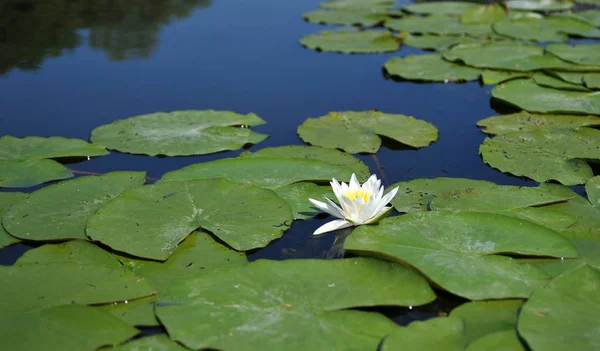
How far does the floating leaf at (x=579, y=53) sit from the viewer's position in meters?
4.14

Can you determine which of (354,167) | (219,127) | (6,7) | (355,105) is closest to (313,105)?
(355,105)

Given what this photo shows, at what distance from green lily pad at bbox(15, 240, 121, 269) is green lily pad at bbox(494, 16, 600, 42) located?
4.00 meters

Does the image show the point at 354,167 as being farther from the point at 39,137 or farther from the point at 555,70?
the point at 555,70

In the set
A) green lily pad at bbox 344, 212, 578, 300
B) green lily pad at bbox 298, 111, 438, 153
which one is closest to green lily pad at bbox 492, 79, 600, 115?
green lily pad at bbox 298, 111, 438, 153

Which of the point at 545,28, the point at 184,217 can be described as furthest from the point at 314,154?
the point at 545,28

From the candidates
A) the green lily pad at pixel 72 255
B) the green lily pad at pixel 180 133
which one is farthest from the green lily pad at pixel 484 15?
the green lily pad at pixel 72 255

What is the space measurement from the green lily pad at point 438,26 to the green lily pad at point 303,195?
127 inches

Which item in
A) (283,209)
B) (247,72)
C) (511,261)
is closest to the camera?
(511,261)

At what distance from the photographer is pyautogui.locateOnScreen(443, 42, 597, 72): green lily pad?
13.5 ft

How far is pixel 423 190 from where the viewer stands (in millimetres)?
2559

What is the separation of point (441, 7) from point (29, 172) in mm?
4725

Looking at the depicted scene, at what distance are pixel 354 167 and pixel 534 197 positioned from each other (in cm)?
76

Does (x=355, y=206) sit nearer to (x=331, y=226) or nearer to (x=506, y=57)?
(x=331, y=226)

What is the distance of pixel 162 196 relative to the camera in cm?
239
